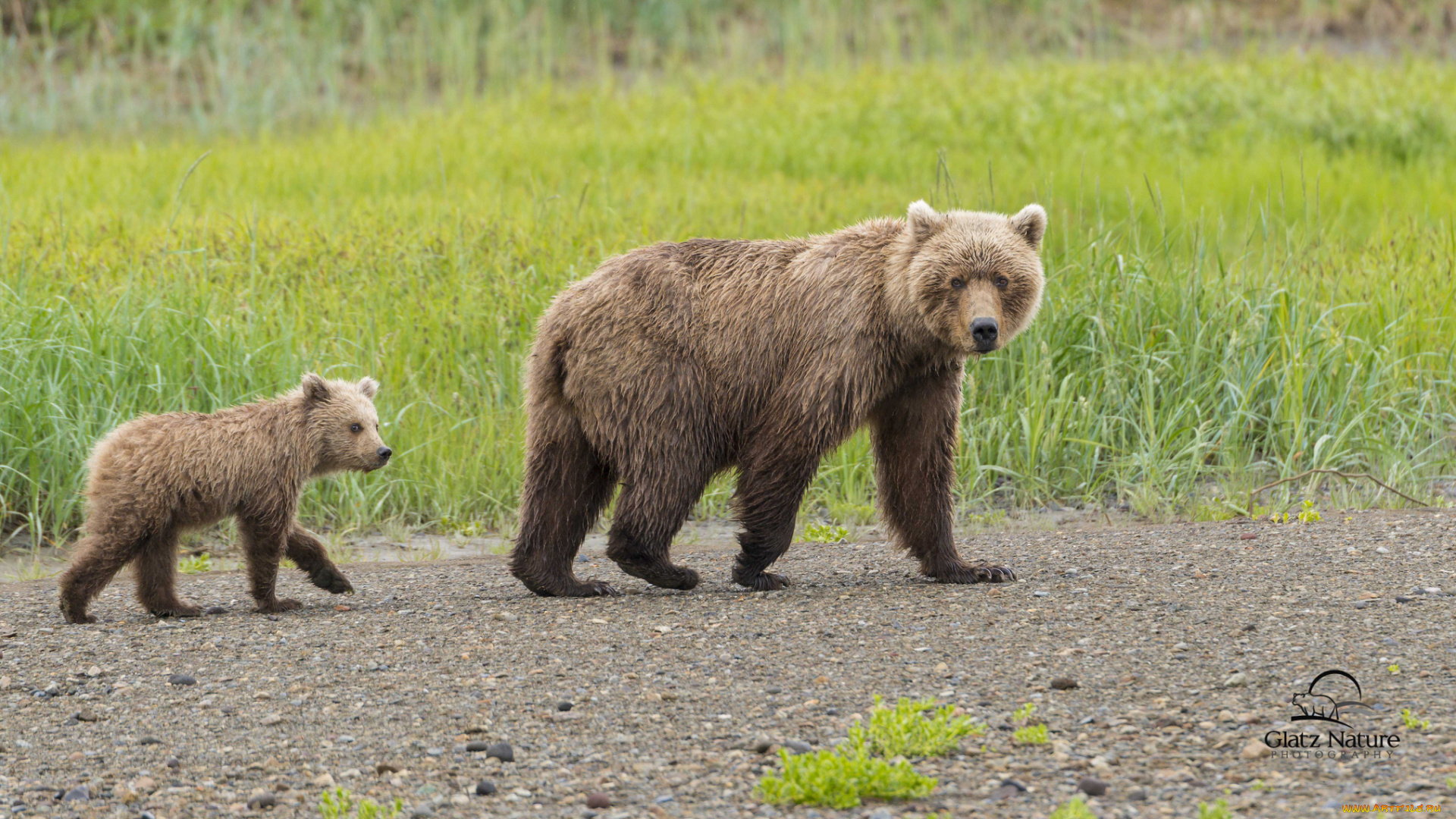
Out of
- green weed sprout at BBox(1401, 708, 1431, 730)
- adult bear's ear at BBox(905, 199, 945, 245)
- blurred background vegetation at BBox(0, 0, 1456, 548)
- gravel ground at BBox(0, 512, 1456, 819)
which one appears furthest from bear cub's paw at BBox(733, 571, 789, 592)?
green weed sprout at BBox(1401, 708, 1431, 730)

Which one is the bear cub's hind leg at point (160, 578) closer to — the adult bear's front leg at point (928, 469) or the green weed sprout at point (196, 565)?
the green weed sprout at point (196, 565)

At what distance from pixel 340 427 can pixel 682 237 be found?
4.47 m

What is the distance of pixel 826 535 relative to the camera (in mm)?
6941

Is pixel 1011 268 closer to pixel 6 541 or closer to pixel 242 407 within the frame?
pixel 242 407

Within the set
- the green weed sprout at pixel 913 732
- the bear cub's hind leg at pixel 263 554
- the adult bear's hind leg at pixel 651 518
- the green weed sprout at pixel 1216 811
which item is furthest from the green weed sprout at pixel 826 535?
the green weed sprout at pixel 1216 811

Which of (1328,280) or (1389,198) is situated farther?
(1389,198)

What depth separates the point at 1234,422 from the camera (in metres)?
7.50

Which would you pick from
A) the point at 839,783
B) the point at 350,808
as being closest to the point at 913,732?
the point at 839,783

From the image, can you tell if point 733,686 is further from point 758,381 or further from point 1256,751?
point 758,381

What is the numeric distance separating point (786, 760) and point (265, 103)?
12978mm

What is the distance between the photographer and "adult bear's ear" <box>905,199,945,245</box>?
5.33 m

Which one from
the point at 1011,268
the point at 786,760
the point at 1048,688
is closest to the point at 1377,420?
the point at 1011,268

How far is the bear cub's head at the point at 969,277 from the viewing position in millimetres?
5141

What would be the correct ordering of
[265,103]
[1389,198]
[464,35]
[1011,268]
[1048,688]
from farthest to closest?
[464,35]
[265,103]
[1389,198]
[1011,268]
[1048,688]
